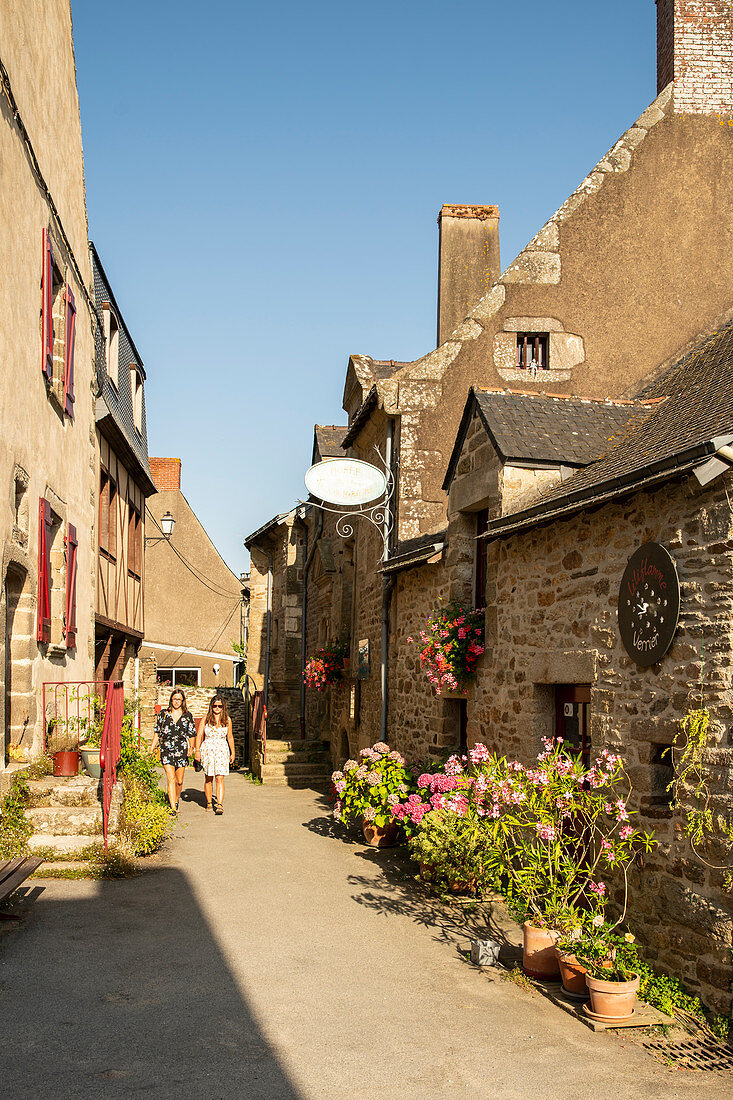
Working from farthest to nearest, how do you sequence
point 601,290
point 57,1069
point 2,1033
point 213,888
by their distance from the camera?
1. point 601,290
2. point 213,888
3. point 2,1033
4. point 57,1069

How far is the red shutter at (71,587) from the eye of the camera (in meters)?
9.75

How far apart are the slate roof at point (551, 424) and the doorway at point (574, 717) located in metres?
1.86

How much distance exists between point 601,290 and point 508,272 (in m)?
1.07

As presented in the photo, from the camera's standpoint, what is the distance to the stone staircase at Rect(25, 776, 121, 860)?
750 cm

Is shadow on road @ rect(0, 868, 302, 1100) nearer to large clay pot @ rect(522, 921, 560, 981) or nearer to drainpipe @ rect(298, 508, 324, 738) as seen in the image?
large clay pot @ rect(522, 921, 560, 981)

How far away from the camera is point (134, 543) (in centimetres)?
1559

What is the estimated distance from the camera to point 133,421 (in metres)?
15.5

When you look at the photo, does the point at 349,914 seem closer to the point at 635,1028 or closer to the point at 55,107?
the point at 635,1028

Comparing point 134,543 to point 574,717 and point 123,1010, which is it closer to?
point 574,717

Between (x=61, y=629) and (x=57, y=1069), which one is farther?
(x=61, y=629)

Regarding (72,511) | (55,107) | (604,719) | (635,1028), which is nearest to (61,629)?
(72,511)

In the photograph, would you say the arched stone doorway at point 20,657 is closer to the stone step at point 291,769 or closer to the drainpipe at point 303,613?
the stone step at point 291,769

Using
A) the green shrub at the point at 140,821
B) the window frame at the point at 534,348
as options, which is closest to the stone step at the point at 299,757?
the green shrub at the point at 140,821

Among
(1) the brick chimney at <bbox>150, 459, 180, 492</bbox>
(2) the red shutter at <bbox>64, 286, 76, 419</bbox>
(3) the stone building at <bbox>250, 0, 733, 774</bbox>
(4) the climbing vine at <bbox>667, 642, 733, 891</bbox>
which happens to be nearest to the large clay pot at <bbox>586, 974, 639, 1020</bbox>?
(4) the climbing vine at <bbox>667, 642, 733, 891</bbox>
